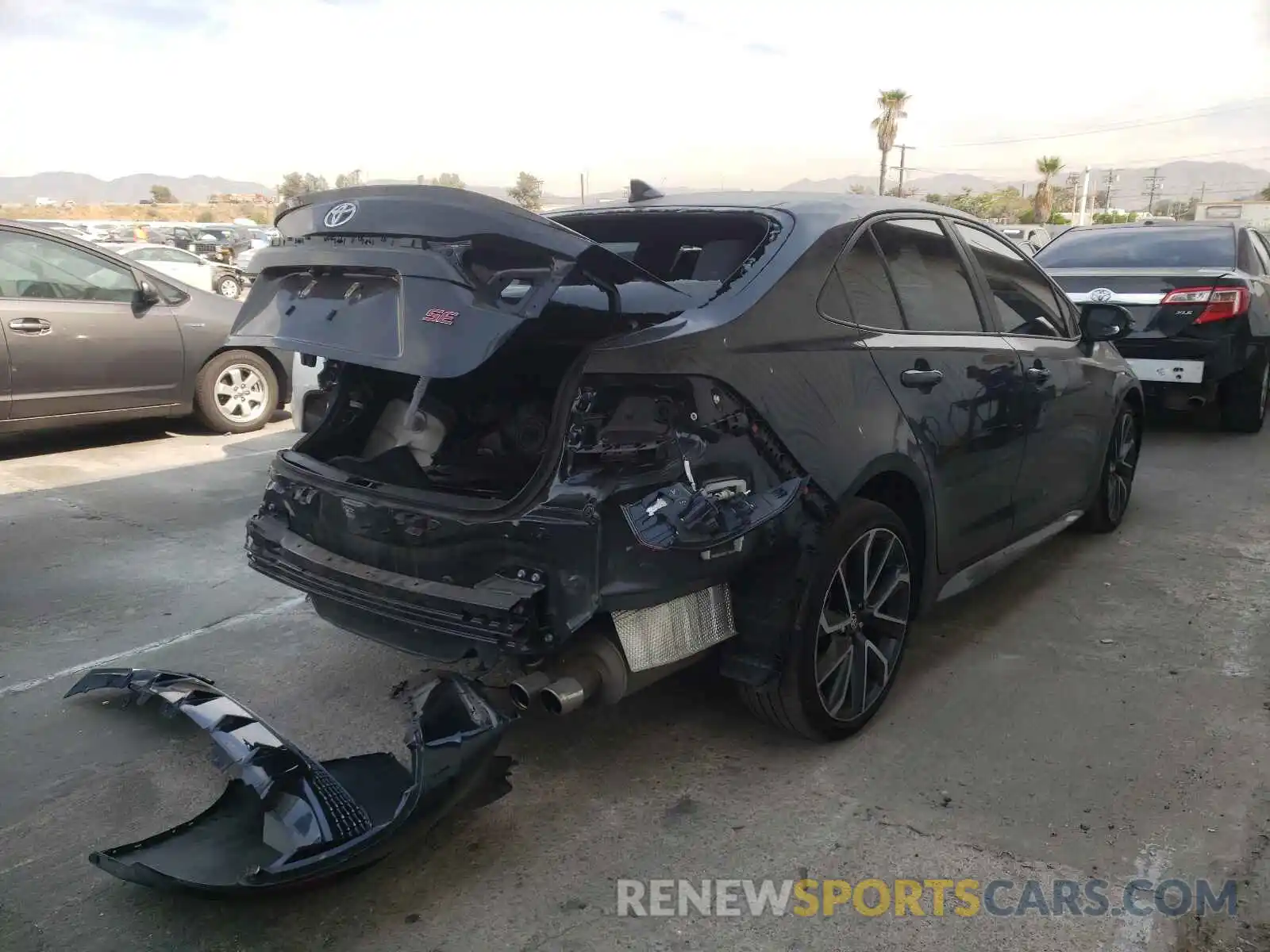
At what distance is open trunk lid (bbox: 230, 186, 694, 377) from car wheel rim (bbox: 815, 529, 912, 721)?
3.34ft

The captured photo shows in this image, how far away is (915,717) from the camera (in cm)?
349

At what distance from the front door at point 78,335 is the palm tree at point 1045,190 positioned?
54886 mm

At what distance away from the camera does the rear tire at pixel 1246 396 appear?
8039 millimetres

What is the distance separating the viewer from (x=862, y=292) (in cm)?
337

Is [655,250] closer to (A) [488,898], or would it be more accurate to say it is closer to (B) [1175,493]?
(A) [488,898]

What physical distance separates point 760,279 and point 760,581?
0.90 meters

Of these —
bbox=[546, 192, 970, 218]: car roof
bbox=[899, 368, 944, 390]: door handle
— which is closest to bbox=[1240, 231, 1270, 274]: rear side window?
bbox=[546, 192, 970, 218]: car roof

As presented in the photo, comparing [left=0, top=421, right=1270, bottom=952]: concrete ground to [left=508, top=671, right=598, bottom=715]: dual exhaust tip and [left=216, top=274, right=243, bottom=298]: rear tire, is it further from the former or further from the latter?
[left=216, top=274, right=243, bottom=298]: rear tire

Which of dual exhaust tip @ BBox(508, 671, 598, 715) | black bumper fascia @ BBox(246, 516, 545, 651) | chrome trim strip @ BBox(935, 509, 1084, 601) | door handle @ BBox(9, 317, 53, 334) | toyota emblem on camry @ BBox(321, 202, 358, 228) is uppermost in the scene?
toyota emblem on camry @ BBox(321, 202, 358, 228)

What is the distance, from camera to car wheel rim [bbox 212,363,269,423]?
26.7ft

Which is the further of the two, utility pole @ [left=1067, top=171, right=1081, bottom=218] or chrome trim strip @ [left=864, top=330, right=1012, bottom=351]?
utility pole @ [left=1067, top=171, right=1081, bottom=218]

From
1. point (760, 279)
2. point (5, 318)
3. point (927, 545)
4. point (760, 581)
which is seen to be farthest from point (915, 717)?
point (5, 318)

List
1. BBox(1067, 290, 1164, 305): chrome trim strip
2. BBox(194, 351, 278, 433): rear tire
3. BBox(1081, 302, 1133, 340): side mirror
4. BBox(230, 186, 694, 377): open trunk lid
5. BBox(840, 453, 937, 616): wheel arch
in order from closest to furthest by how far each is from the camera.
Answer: BBox(230, 186, 694, 377): open trunk lid → BBox(840, 453, 937, 616): wheel arch → BBox(1081, 302, 1133, 340): side mirror → BBox(1067, 290, 1164, 305): chrome trim strip → BBox(194, 351, 278, 433): rear tire

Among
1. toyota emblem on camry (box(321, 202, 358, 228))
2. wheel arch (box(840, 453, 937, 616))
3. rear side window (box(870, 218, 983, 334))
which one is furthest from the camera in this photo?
rear side window (box(870, 218, 983, 334))
